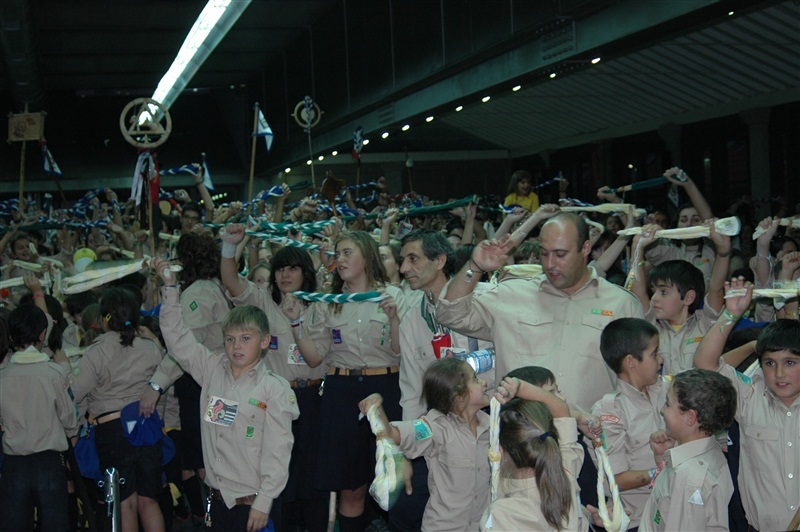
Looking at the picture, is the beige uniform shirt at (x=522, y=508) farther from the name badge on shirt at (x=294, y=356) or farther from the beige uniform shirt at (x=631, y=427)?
the name badge on shirt at (x=294, y=356)

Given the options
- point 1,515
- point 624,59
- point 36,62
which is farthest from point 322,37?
point 1,515

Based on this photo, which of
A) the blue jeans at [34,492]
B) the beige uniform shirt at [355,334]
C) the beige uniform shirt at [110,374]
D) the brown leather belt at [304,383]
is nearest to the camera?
the blue jeans at [34,492]

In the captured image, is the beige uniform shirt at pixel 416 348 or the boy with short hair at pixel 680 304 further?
the beige uniform shirt at pixel 416 348

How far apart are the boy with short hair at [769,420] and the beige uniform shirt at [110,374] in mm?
3555

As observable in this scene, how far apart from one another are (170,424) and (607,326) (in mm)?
3928

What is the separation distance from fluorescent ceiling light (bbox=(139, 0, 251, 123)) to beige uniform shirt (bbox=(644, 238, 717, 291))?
7575 mm

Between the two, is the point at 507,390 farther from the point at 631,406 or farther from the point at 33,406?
the point at 33,406

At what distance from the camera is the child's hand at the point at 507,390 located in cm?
331

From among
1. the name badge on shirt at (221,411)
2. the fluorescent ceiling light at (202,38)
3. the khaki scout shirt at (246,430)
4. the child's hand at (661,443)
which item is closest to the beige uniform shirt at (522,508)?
the child's hand at (661,443)

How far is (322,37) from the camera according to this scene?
20.6 metres

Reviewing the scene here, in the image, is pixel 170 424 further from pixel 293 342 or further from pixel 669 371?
pixel 669 371

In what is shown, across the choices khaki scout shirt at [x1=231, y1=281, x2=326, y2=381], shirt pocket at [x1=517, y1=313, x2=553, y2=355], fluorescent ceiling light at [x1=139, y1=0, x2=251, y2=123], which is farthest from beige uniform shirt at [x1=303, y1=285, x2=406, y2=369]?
fluorescent ceiling light at [x1=139, y1=0, x2=251, y2=123]

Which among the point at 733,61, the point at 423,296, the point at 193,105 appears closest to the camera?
the point at 423,296

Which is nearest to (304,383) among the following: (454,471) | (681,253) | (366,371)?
(366,371)
